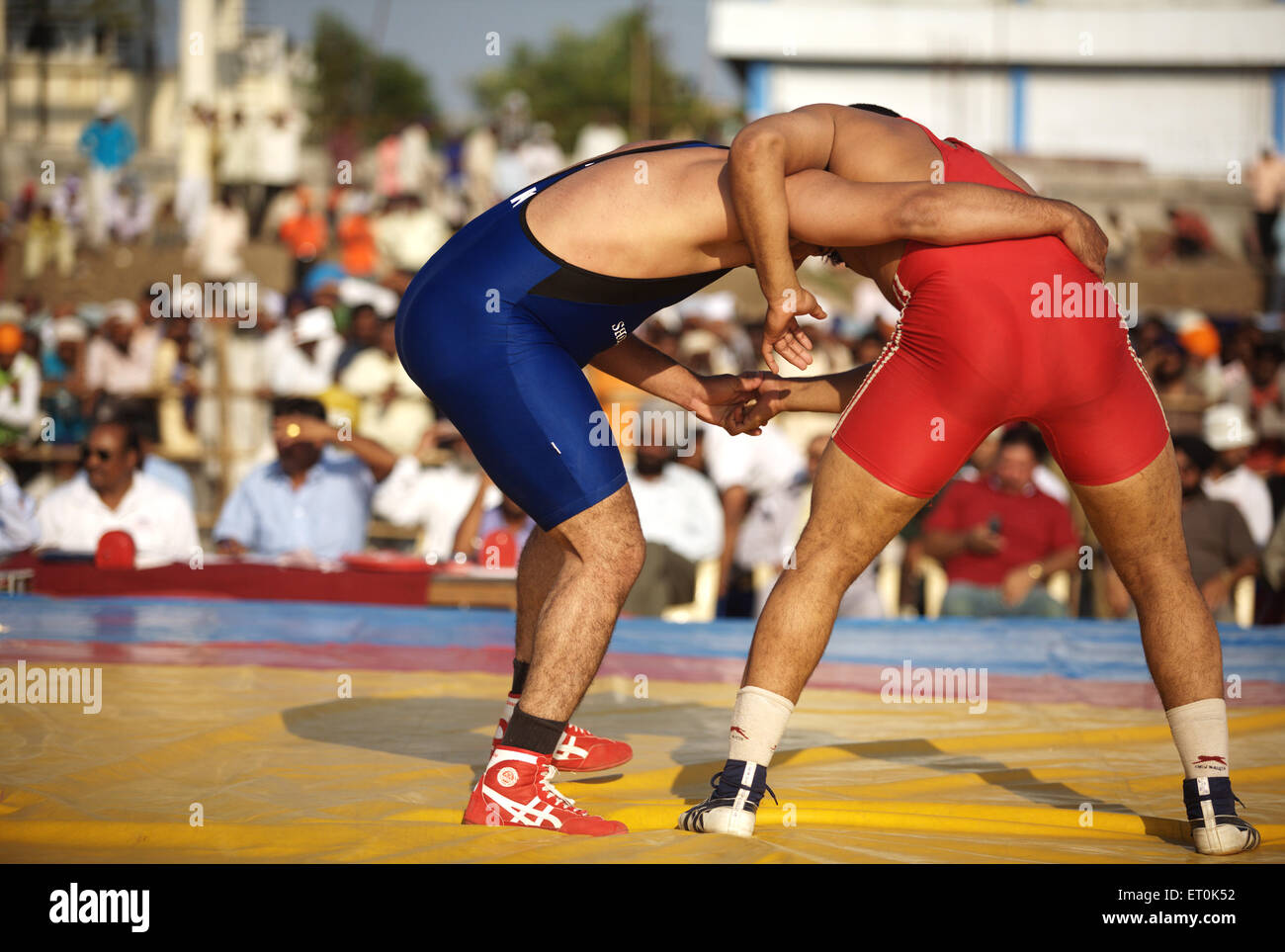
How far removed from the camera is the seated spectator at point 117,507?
707cm

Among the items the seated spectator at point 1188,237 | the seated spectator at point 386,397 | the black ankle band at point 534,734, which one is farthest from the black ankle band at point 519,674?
the seated spectator at point 1188,237

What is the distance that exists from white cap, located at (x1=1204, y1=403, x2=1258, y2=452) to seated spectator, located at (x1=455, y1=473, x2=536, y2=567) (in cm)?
413

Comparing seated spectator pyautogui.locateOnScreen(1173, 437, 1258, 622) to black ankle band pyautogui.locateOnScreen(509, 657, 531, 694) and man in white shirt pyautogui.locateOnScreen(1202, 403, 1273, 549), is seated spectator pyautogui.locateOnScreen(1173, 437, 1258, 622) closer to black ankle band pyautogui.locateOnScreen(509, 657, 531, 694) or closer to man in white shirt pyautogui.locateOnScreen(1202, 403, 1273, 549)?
man in white shirt pyautogui.locateOnScreen(1202, 403, 1273, 549)

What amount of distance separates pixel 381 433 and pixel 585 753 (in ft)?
22.0

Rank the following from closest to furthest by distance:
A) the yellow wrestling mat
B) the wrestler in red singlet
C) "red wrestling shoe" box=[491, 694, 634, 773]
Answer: the yellow wrestling mat < the wrestler in red singlet < "red wrestling shoe" box=[491, 694, 634, 773]

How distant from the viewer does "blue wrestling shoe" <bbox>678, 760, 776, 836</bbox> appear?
279 cm

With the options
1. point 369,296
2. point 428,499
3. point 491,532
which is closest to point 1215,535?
point 491,532

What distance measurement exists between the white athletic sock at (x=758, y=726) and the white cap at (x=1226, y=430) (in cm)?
619

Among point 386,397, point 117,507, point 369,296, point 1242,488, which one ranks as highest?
point 369,296

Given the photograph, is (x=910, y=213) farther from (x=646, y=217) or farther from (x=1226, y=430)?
(x=1226, y=430)

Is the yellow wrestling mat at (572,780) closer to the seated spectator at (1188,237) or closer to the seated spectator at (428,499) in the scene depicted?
the seated spectator at (428,499)

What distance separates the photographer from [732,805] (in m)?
2.81

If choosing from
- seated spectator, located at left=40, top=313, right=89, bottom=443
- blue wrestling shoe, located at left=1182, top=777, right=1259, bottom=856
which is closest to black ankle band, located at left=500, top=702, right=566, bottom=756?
blue wrestling shoe, located at left=1182, top=777, right=1259, bottom=856
